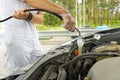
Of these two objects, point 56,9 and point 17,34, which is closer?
point 56,9

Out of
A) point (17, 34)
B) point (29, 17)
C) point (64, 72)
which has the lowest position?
point (64, 72)

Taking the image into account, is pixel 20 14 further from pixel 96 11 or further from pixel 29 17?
pixel 96 11

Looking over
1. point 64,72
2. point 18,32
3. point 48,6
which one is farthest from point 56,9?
point 64,72

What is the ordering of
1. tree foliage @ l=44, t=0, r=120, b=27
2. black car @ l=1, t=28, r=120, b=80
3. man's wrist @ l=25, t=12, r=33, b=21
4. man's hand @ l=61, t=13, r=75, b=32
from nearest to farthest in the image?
black car @ l=1, t=28, r=120, b=80, man's hand @ l=61, t=13, r=75, b=32, man's wrist @ l=25, t=12, r=33, b=21, tree foliage @ l=44, t=0, r=120, b=27

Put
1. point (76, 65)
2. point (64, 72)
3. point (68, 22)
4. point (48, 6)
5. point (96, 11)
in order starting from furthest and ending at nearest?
point (96, 11)
point (48, 6)
point (68, 22)
point (76, 65)
point (64, 72)

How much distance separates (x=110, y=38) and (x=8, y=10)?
891 millimetres

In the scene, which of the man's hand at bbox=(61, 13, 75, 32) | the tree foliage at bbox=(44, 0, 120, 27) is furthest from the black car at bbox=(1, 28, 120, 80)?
the tree foliage at bbox=(44, 0, 120, 27)

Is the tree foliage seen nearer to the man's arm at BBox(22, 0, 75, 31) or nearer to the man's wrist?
the man's wrist

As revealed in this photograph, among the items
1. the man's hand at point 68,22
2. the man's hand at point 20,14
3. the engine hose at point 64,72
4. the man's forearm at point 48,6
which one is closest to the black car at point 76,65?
the engine hose at point 64,72

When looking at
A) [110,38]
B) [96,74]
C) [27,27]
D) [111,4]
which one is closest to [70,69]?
[96,74]

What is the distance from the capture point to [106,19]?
11195 mm

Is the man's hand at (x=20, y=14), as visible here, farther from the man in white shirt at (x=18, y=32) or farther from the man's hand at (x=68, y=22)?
the man's hand at (x=68, y=22)

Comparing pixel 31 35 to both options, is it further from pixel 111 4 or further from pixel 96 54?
pixel 111 4

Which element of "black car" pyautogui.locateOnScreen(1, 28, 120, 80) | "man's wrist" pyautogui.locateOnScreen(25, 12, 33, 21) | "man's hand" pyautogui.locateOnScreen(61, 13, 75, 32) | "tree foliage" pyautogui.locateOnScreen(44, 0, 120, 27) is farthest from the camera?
"tree foliage" pyautogui.locateOnScreen(44, 0, 120, 27)
